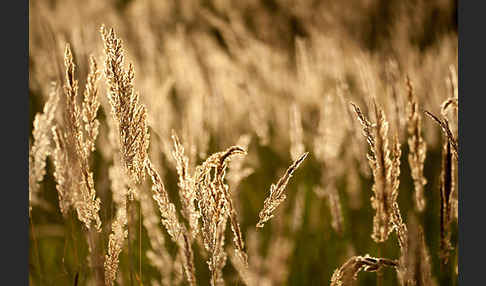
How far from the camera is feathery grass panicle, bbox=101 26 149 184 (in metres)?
1.18

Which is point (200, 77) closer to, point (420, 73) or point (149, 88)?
point (149, 88)

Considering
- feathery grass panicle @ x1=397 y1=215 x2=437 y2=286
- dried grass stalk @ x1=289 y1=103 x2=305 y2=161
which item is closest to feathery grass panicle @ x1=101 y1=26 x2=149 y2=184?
feathery grass panicle @ x1=397 y1=215 x2=437 y2=286

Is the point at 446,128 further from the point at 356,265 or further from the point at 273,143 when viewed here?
the point at 273,143

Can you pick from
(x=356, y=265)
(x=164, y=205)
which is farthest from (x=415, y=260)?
(x=164, y=205)

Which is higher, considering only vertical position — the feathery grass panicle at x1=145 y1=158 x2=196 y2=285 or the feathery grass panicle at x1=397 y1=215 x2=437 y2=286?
the feathery grass panicle at x1=145 y1=158 x2=196 y2=285

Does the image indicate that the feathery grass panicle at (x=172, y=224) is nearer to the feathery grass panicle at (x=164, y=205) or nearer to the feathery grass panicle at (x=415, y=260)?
the feathery grass panicle at (x=164, y=205)

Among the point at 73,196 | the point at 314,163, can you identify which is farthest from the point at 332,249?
the point at 73,196

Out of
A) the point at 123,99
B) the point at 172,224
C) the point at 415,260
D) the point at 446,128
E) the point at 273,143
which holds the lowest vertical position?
the point at 415,260

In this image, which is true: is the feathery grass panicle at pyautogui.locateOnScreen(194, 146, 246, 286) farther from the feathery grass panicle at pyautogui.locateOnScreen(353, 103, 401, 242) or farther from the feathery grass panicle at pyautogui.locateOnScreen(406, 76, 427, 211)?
the feathery grass panicle at pyautogui.locateOnScreen(406, 76, 427, 211)

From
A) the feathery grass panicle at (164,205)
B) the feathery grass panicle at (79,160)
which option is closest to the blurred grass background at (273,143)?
the feathery grass panicle at (79,160)

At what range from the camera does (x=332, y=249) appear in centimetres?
200

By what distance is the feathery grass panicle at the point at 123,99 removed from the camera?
118 cm

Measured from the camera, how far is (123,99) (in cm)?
119

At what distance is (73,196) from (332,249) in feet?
3.25
